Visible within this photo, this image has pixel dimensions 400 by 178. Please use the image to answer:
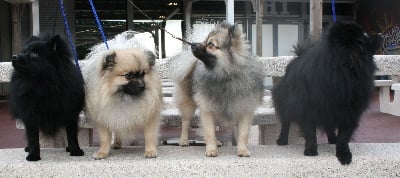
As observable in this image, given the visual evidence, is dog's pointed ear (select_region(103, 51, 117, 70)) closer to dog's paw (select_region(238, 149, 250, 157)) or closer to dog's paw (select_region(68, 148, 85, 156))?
dog's paw (select_region(68, 148, 85, 156))

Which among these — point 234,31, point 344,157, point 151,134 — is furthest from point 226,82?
point 344,157

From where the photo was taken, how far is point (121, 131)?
9.04ft

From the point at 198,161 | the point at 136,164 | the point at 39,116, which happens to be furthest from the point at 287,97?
the point at 39,116

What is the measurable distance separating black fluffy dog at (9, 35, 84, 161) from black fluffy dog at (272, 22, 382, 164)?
1419mm

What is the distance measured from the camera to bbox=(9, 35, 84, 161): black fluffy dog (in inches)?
100.0

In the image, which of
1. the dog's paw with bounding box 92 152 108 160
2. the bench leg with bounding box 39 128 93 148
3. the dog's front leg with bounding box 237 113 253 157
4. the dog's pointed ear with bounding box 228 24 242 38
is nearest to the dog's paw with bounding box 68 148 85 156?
the dog's paw with bounding box 92 152 108 160

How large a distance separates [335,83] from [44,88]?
1.71 m

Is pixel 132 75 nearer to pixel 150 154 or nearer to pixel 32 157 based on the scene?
pixel 150 154

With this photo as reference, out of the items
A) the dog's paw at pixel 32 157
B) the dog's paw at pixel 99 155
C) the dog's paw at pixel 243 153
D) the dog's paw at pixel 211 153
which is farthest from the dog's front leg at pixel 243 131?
the dog's paw at pixel 32 157

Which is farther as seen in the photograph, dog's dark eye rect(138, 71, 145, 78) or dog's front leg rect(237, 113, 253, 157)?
dog's front leg rect(237, 113, 253, 157)

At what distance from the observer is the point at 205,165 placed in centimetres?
273

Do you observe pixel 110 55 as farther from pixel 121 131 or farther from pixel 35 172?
pixel 35 172

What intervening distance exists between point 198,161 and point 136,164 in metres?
0.39

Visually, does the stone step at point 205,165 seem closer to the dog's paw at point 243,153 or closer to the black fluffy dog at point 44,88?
the dog's paw at point 243,153
